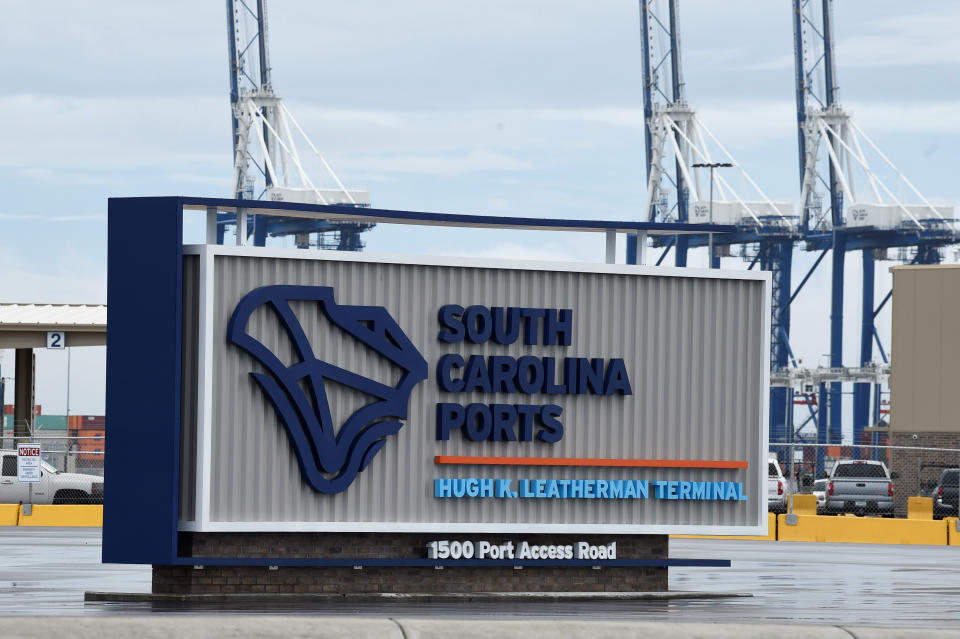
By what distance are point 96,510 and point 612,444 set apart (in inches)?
724

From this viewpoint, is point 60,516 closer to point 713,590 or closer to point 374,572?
point 713,590

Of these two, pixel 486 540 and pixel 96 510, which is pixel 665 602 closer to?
pixel 486 540

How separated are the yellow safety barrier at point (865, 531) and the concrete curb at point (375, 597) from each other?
14585 millimetres

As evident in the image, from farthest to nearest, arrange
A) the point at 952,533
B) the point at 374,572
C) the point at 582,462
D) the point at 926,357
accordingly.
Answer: the point at 926,357, the point at 952,533, the point at 582,462, the point at 374,572

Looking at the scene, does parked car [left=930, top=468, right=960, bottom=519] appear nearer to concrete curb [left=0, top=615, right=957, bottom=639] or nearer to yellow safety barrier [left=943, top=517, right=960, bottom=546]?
yellow safety barrier [left=943, top=517, right=960, bottom=546]

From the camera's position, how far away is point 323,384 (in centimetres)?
1552

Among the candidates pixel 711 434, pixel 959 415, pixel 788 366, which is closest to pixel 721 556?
pixel 711 434

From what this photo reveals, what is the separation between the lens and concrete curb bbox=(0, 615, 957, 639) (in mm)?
10297

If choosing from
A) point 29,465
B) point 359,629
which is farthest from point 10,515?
point 359,629

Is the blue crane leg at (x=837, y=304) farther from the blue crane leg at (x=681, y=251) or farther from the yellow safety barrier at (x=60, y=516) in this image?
the yellow safety barrier at (x=60, y=516)

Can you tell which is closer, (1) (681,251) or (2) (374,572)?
(2) (374,572)

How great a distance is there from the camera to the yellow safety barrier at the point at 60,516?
3195cm

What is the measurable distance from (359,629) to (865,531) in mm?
21868

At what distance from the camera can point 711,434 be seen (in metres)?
16.7
